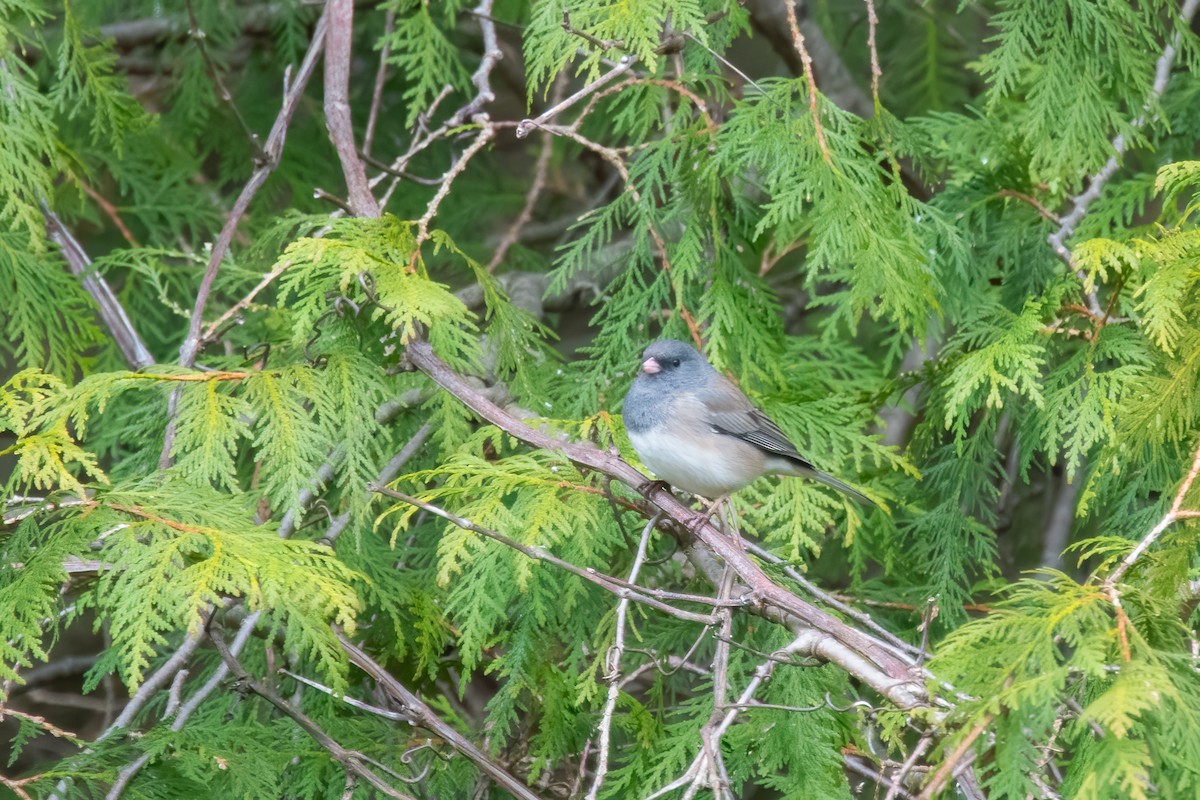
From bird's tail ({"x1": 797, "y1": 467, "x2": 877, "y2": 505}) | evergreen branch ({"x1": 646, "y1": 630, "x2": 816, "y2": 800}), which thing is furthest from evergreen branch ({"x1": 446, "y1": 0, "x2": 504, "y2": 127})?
evergreen branch ({"x1": 646, "y1": 630, "x2": 816, "y2": 800})

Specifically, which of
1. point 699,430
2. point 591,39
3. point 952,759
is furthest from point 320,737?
point 591,39

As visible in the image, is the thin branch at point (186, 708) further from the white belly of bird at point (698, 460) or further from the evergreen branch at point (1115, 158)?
the evergreen branch at point (1115, 158)

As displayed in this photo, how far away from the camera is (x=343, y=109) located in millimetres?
2486

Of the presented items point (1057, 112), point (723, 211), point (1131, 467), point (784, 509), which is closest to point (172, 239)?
point (723, 211)

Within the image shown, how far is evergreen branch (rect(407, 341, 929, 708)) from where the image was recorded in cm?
150

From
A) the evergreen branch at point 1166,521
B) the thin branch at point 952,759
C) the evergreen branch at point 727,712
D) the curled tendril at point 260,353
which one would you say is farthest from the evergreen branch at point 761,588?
the curled tendril at point 260,353

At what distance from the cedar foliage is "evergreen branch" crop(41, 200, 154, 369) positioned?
0.04 meters

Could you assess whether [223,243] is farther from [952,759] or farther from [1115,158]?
[1115,158]

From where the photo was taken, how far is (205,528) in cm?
174

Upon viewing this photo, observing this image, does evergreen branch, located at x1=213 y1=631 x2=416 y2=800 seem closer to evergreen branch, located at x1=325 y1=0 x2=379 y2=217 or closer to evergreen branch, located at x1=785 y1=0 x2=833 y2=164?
evergreen branch, located at x1=325 y1=0 x2=379 y2=217

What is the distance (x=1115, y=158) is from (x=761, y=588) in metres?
1.47

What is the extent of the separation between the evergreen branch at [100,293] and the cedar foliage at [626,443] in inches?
1.7

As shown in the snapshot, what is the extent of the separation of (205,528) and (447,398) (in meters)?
0.72

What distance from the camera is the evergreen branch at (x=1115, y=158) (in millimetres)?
2543
